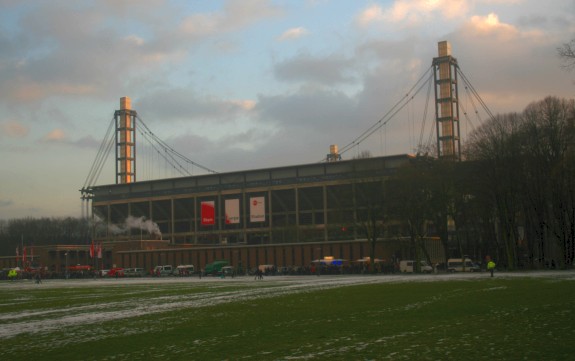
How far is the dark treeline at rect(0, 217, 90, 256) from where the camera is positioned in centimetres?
17188

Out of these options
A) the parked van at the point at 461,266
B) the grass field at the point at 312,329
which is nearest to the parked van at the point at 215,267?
the parked van at the point at 461,266

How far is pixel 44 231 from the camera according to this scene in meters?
184

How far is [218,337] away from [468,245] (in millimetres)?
83863

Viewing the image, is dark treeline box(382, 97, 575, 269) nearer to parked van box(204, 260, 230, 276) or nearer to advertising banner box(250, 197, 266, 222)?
parked van box(204, 260, 230, 276)

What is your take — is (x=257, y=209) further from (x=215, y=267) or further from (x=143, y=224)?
(x=215, y=267)

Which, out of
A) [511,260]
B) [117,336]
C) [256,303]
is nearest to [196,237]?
[511,260]

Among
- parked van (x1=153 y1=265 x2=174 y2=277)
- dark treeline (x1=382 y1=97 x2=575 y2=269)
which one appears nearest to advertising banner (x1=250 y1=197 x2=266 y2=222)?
parked van (x1=153 y1=265 x2=174 y2=277)

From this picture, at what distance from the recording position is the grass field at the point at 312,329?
52.7 feet

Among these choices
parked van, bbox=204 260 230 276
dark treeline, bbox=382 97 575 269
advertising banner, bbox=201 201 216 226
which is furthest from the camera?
advertising banner, bbox=201 201 216 226

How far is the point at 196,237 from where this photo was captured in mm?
153375

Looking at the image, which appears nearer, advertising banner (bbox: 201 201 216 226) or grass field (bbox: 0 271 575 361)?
grass field (bbox: 0 271 575 361)

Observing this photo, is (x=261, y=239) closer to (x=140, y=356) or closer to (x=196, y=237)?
(x=196, y=237)

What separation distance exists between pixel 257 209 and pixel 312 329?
12729 centimetres

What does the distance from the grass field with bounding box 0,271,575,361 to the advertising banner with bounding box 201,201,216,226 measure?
384ft
